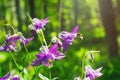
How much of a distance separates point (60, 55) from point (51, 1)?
27.0 metres

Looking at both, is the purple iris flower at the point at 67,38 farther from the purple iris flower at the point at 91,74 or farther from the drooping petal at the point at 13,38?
the drooping petal at the point at 13,38

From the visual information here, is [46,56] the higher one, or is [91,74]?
[46,56]

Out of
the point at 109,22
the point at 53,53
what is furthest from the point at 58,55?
the point at 109,22

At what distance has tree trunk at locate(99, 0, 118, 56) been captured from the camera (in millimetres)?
12758

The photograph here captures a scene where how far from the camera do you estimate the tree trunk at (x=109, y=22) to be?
12.8m

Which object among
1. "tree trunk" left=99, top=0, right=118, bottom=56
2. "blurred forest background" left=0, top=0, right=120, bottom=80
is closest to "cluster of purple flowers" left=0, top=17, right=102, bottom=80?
"blurred forest background" left=0, top=0, right=120, bottom=80

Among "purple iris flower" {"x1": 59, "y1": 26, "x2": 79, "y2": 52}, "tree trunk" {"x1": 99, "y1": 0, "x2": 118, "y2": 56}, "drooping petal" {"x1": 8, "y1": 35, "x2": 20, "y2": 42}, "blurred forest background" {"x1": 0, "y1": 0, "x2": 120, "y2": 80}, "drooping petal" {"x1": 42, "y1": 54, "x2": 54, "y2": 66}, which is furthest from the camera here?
"tree trunk" {"x1": 99, "y1": 0, "x2": 118, "y2": 56}

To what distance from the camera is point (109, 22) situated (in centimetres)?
1366

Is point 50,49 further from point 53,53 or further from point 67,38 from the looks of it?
point 67,38

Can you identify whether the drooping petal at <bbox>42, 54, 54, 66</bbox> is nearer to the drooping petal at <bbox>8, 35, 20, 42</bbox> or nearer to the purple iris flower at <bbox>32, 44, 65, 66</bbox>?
the purple iris flower at <bbox>32, 44, 65, 66</bbox>

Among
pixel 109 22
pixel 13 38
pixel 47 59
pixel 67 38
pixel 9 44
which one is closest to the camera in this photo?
pixel 47 59

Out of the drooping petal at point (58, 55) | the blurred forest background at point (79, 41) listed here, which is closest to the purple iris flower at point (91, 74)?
the drooping petal at point (58, 55)

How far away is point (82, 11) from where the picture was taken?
120 ft

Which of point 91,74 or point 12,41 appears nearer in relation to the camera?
point 91,74
